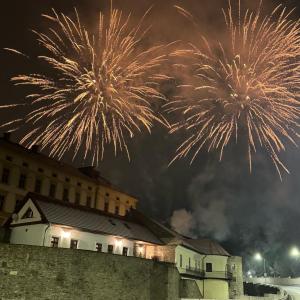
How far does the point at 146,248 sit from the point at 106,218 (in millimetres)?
6455

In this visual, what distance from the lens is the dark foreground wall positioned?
2783cm

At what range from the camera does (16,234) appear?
3888 cm

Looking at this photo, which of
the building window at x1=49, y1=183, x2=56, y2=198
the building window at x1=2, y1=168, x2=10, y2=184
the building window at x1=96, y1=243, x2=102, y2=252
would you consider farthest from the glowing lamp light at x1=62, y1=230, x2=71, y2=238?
the building window at x1=49, y1=183, x2=56, y2=198

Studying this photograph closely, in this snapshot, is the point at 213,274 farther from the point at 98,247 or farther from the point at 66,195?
the point at 66,195

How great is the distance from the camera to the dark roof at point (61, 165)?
5291 cm

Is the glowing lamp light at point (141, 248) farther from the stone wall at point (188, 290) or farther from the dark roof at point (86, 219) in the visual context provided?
the stone wall at point (188, 290)

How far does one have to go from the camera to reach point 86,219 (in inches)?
1657

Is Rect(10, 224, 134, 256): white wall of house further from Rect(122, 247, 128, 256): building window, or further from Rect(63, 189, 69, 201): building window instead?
Rect(63, 189, 69, 201): building window

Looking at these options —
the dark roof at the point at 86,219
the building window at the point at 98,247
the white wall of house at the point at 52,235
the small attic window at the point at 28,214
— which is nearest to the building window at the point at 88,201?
the dark roof at the point at 86,219

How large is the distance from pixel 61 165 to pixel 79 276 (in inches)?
1214

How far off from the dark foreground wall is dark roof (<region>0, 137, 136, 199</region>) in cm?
A: 2362

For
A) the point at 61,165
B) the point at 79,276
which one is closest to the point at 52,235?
the point at 79,276

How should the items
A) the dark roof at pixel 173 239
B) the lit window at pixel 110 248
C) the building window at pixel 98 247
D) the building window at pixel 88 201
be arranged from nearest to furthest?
the building window at pixel 98 247 → the lit window at pixel 110 248 → the dark roof at pixel 173 239 → the building window at pixel 88 201

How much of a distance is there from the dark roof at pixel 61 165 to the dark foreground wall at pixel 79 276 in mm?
23624
